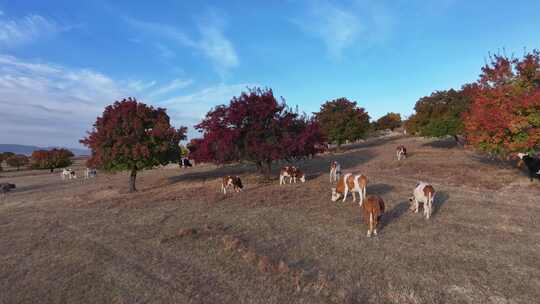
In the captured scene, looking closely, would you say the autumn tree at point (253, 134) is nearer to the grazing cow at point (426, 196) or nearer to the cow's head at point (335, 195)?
→ the cow's head at point (335, 195)

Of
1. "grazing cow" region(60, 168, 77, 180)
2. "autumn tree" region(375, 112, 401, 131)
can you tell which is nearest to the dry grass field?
"grazing cow" region(60, 168, 77, 180)

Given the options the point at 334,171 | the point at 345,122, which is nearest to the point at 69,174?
the point at 334,171

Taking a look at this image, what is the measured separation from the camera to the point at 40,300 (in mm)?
6801

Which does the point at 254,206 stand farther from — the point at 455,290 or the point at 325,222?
the point at 455,290

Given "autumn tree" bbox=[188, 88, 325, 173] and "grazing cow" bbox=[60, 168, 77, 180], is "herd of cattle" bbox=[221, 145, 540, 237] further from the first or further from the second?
"grazing cow" bbox=[60, 168, 77, 180]

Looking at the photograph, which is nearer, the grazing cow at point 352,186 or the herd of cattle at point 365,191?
the herd of cattle at point 365,191

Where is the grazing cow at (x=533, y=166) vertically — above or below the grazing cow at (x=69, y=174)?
below

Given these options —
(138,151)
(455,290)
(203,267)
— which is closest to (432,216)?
(455,290)

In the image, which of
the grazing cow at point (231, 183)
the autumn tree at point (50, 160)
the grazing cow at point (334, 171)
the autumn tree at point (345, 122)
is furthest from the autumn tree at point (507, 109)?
the autumn tree at point (50, 160)

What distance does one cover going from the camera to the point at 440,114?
1443 inches

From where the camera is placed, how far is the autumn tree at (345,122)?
41.6 metres

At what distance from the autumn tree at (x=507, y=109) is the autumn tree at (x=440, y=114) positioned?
14518mm

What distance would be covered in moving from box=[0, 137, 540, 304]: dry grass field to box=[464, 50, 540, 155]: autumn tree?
2.51 metres

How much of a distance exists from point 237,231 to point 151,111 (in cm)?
1448
